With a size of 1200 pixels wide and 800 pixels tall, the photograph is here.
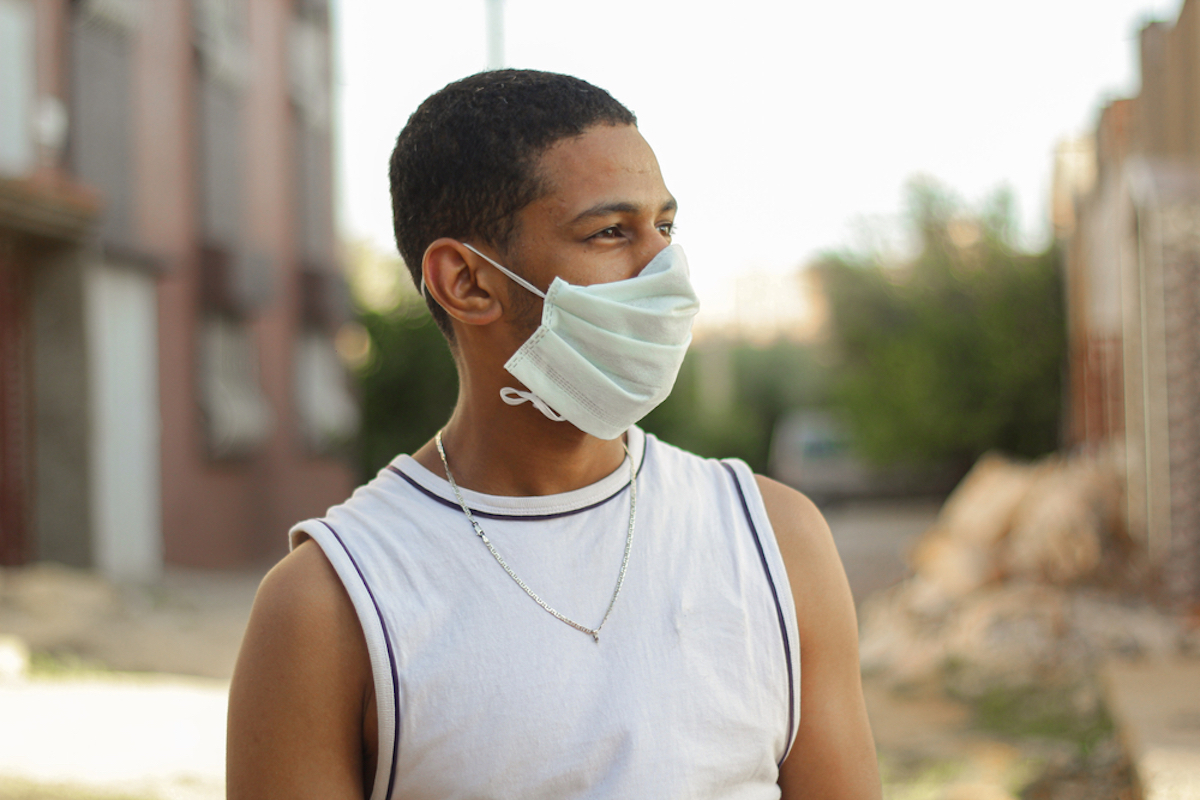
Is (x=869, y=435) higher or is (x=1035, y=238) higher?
(x=1035, y=238)

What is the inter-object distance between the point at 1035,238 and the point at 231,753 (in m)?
21.7

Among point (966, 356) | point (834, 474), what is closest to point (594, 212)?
point (966, 356)

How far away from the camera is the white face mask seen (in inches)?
69.3

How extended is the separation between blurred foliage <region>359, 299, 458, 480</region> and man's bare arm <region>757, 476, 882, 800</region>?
11801 millimetres

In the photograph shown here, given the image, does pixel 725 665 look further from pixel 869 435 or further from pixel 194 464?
pixel 869 435

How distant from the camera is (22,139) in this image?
9562 millimetres

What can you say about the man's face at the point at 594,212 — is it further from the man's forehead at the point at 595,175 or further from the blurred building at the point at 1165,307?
the blurred building at the point at 1165,307

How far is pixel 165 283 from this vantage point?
12586mm

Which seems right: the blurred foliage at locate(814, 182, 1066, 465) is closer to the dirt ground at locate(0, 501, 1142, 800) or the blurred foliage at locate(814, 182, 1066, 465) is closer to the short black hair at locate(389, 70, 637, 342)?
the dirt ground at locate(0, 501, 1142, 800)

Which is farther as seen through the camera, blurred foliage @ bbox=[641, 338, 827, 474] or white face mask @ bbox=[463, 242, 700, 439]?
blurred foliage @ bbox=[641, 338, 827, 474]

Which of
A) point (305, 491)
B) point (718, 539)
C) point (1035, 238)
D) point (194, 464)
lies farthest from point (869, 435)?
point (718, 539)

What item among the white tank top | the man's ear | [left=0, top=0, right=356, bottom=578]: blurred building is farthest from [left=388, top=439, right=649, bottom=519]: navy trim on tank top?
[left=0, top=0, right=356, bottom=578]: blurred building

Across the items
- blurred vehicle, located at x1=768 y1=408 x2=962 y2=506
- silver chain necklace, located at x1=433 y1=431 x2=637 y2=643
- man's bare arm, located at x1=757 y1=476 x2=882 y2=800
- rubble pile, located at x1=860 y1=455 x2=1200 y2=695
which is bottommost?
blurred vehicle, located at x1=768 y1=408 x2=962 y2=506

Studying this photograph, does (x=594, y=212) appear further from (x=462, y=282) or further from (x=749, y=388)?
(x=749, y=388)
